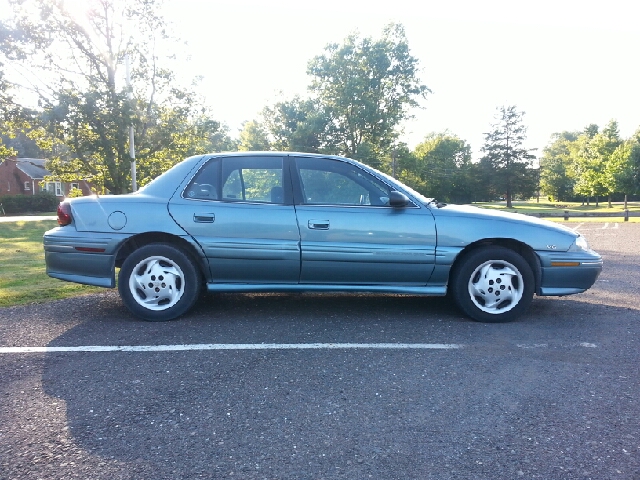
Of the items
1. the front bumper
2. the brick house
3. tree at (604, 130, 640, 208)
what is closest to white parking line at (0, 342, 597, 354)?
the front bumper

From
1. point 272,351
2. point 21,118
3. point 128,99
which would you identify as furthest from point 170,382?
point 21,118

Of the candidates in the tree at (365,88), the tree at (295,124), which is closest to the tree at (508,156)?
the tree at (365,88)

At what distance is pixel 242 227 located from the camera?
4.80 m

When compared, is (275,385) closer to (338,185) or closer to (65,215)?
(338,185)

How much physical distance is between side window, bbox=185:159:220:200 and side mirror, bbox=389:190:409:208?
1.67m

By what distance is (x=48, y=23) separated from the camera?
2253 cm

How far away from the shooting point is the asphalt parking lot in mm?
2285

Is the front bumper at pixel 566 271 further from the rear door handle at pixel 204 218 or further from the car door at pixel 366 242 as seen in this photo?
the rear door handle at pixel 204 218

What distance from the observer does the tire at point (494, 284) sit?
4.79 metres

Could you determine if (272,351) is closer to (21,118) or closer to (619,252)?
(619,252)

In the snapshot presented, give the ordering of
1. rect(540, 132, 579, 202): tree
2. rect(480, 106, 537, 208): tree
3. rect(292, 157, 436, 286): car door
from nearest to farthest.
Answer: rect(292, 157, 436, 286): car door → rect(480, 106, 537, 208): tree → rect(540, 132, 579, 202): tree

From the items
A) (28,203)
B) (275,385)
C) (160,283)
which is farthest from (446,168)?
(275,385)

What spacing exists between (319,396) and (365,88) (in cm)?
4001

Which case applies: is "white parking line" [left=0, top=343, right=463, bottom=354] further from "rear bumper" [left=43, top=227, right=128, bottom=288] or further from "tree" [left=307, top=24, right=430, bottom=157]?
"tree" [left=307, top=24, right=430, bottom=157]
